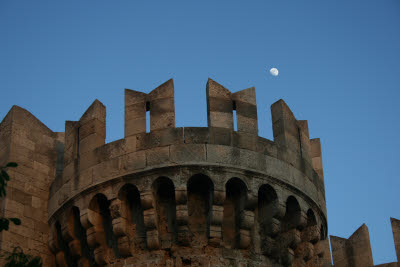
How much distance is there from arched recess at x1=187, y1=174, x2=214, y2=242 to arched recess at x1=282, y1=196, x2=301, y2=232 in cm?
169

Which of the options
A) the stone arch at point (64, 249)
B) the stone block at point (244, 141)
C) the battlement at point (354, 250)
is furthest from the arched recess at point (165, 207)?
the battlement at point (354, 250)

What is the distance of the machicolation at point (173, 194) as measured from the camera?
50.5ft

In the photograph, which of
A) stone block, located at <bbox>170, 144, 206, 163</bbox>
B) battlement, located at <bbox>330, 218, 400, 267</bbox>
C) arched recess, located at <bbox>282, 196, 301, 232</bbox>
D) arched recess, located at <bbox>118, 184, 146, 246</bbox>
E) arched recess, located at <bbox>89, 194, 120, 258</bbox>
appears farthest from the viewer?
battlement, located at <bbox>330, 218, 400, 267</bbox>

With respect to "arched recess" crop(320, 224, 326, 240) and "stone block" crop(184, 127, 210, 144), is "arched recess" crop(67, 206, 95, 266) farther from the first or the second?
"arched recess" crop(320, 224, 326, 240)

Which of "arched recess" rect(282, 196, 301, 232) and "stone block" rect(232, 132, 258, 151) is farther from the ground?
"stone block" rect(232, 132, 258, 151)

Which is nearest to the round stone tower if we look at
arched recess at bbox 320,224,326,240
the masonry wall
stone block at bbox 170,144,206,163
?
stone block at bbox 170,144,206,163

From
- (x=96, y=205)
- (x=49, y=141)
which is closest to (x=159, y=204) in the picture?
(x=96, y=205)

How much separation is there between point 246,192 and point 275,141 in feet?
6.23

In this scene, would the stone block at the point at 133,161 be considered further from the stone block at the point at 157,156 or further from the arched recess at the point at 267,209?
the arched recess at the point at 267,209

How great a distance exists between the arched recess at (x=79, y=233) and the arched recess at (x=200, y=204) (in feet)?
7.45

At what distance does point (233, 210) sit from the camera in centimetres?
1581

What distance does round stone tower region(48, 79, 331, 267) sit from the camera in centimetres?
1538

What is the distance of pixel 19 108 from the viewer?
18.0 m

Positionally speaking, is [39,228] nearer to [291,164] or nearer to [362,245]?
[291,164]
